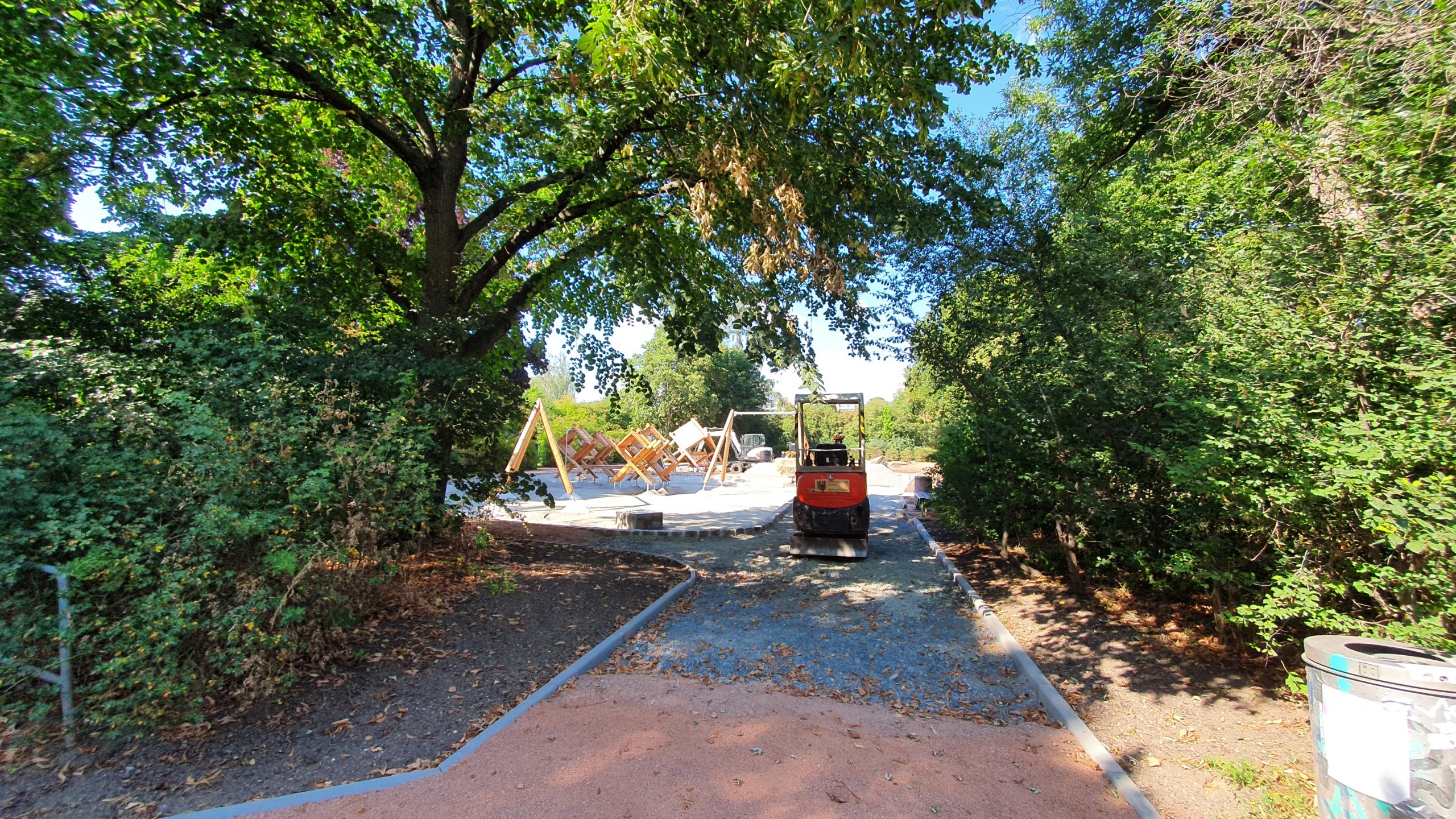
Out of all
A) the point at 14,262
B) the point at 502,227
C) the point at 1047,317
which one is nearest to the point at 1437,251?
the point at 1047,317

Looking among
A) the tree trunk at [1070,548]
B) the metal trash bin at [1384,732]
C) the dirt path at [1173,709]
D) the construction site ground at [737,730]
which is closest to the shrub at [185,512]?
the construction site ground at [737,730]

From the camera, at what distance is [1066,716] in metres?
A: 4.09

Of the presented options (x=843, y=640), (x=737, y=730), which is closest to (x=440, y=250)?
(x=843, y=640)

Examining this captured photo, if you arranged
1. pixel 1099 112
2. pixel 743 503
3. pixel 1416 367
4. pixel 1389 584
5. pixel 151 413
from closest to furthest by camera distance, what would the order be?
pixel 1416 367 → pixel 1389 584 → pixel 151 413 → pixel 1099 112 → pixel 743 503

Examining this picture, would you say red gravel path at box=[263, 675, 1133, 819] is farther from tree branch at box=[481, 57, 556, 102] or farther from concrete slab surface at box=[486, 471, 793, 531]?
tree branch at box=[481, 57, 556, 102]

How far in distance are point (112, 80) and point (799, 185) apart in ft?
21.6

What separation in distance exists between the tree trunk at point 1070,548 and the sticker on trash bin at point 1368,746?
14.5 feet

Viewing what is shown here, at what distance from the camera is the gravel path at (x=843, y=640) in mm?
4645

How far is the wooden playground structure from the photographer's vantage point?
661 inches

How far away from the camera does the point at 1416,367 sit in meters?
3.24

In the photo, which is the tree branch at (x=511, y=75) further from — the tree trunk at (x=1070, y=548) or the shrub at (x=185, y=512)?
the tree trunk at (x=1070, y=548)

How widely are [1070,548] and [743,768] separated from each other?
5.17 metres

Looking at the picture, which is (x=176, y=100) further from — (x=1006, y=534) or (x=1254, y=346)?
(x=1006, y=534)

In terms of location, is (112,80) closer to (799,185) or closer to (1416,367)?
(799,185)
